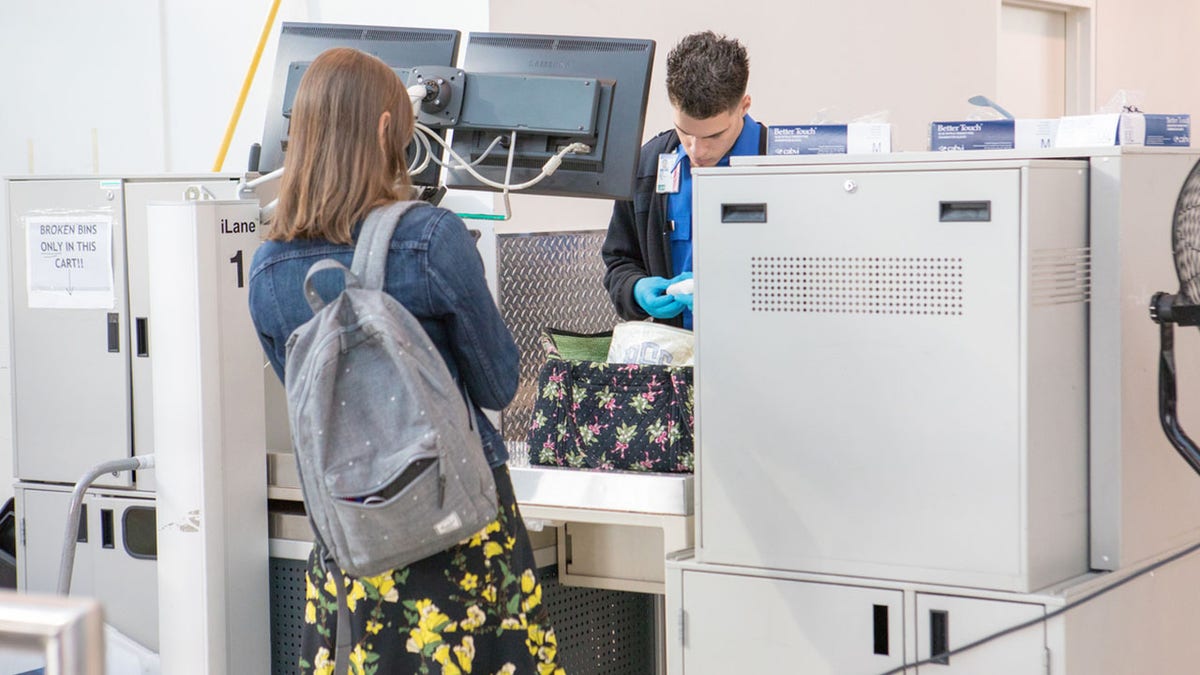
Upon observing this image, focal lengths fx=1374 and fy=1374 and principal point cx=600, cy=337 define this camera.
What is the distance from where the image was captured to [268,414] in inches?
105

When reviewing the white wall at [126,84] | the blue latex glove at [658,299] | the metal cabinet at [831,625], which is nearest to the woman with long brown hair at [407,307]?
the metal cabinet at [831,625]

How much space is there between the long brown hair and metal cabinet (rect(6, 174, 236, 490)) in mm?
1335

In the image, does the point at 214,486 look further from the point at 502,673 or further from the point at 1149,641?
the point at 1149,641

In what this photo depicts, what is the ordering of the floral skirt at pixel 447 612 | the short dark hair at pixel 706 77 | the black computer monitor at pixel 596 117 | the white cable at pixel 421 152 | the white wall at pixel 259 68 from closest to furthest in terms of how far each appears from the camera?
1. the floral skirt at pixel 447 612
2. the black computer monitor at pixel 596 117
3. the white cable at pixel 421 152
4. the short dark hair at pixel 706 77
5. the white wall at pixel 259 68

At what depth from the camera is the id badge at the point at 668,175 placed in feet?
8.89

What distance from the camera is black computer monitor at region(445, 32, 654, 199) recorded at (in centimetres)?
231

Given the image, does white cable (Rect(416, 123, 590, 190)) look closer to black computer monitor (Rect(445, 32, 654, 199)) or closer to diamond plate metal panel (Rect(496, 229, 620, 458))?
black computer monitor (Rect(445, 32, 654, 199))

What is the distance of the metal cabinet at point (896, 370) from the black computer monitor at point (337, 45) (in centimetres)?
67

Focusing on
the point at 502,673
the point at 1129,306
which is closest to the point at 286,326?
the point at 502,673

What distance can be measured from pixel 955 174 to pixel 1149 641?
0.78 metres

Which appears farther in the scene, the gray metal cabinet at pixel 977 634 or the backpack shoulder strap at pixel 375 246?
the gray metal cabinet at pixel 977 634

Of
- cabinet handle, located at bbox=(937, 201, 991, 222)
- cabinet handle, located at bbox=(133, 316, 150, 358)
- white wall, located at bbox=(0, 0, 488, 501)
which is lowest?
cabinet handle, located at bbox=(133, 316, 150, 358)

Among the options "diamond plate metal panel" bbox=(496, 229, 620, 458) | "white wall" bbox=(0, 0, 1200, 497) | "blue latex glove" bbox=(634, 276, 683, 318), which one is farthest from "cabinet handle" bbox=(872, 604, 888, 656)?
"white wall" bbox=(0, 0, 1200, 497)

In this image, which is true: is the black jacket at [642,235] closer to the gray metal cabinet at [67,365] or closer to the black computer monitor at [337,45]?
the black computer monitor at [337,45]
